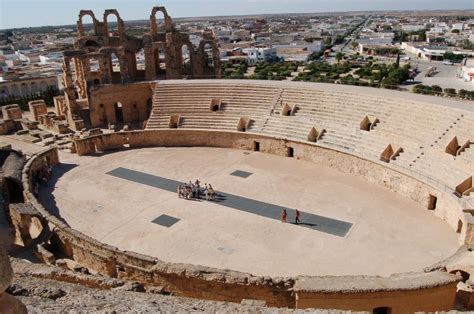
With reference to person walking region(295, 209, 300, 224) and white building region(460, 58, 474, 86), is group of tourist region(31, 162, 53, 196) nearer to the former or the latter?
person walking region(295, 209, 300, 224)

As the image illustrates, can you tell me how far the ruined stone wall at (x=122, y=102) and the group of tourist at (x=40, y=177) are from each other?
673 centimetres

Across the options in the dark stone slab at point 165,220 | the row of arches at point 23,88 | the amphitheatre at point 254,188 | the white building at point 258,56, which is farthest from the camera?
the white building at point 258,56

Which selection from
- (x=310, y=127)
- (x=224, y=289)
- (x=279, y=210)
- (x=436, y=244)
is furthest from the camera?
(x=310, y=127)

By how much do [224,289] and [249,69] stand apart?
54308 millimetres

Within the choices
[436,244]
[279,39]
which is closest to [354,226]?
[436,244]

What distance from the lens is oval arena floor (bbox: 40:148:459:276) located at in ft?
41.6

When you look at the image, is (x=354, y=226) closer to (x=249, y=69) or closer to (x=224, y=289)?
(x=224, y=289)

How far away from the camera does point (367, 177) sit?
18.0 m

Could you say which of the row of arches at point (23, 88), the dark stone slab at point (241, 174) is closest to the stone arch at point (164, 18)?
the dark stone slab at point (241, 174)

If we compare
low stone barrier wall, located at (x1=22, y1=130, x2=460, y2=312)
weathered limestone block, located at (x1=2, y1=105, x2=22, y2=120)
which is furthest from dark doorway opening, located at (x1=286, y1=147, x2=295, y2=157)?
weathered limestone block, located at (x1=2, y1=105, x2=22, y2=120)

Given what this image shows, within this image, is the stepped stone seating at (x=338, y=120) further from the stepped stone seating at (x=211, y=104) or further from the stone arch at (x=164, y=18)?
the stone arch at (x=164, y=18)

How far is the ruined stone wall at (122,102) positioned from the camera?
25656 mm

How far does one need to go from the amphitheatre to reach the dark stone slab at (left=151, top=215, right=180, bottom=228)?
0.08 meters

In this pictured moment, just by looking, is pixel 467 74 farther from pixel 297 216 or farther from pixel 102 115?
pixel 297 216
